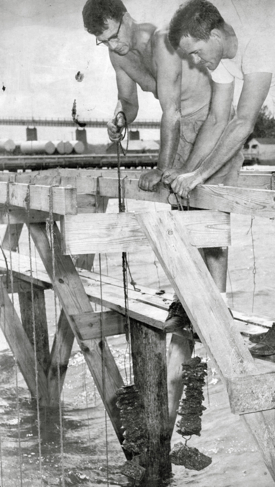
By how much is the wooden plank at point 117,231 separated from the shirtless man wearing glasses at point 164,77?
0.71 metres

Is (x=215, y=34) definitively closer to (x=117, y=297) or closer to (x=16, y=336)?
(x=117, y=297)

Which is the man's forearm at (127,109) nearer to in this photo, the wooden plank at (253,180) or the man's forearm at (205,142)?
the man's forearm at (205,142)

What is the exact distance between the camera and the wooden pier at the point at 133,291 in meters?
3.57

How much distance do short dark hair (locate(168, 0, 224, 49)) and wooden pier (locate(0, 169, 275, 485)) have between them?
911 millimetres

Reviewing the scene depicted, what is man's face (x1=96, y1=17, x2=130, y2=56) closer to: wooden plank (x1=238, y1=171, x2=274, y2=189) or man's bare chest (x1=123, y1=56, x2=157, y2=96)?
man's bare chest (x1=123, y1=56, x2=157, y2=96)

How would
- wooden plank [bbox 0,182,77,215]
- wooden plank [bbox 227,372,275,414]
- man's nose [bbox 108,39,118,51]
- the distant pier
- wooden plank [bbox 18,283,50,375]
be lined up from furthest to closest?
wooden plank [bbox 18,283,50,375] < the distant pier < man's nose [bbox 108,39,118,51] < wooden plank [bbox 0,182,77,215] < wooden plank [bbox 227,372,275,414]

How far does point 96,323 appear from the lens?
532 cm

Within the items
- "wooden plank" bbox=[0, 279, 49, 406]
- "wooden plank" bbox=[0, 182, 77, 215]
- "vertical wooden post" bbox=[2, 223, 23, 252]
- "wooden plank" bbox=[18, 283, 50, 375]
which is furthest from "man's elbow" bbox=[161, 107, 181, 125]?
"vertical wooden post" bbox=[2, 223, 23, 252]

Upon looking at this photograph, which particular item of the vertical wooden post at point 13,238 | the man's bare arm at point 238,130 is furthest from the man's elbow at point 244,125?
the vertical wooden post at point 13,238

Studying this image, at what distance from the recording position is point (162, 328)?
4.71 m

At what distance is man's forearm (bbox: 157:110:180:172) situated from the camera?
4809 millimetres

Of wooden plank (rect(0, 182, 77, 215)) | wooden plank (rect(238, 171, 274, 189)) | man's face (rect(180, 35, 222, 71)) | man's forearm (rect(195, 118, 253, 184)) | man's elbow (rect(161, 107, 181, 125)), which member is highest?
man's face (rect(180, 35, 222, 71))

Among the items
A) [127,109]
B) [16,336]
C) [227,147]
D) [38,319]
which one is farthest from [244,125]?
[38,319]

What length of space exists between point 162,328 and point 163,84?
4.77 ft
